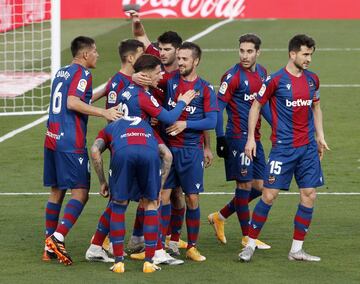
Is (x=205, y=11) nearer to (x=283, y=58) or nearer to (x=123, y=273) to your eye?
(x=283, y=58)

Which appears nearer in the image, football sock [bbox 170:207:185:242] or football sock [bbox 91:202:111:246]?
football sock [bbox 91:202:111:246]

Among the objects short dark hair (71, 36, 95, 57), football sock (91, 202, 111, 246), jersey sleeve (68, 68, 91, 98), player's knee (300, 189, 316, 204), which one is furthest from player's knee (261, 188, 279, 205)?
short dark hair (71, 36, 95, 57)

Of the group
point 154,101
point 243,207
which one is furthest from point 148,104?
point 243,207

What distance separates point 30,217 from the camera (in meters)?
14.0

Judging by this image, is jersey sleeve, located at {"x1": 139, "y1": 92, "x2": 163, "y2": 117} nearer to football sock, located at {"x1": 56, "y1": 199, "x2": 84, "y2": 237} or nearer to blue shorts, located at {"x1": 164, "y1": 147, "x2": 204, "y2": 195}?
blue shorts, located at {"x1": 164, "y1": 147, "x2": 204, "y2": 195}

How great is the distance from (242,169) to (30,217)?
2.65 m

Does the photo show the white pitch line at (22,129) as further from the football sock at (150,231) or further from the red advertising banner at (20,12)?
the football sock at (150,231)

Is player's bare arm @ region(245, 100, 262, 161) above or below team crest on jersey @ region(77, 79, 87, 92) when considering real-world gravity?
below

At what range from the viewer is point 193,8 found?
35.8 m

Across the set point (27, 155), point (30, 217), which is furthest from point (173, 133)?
point (27, 155)

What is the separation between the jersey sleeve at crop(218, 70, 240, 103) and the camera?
1277cm

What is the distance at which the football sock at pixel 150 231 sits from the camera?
447 inches

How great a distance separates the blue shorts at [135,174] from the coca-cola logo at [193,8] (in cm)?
2426

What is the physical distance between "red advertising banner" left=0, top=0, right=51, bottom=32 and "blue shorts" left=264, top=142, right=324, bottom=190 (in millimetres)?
14920
